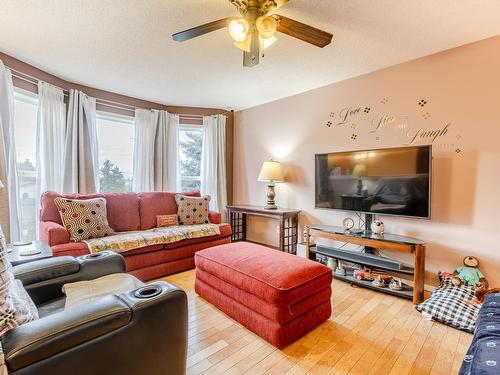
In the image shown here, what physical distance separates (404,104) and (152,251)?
3117 millimetres

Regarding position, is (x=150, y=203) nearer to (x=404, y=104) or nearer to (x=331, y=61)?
(x=331, y=61)

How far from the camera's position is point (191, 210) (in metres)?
3.60

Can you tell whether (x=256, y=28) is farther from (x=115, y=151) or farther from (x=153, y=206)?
(x=115, y=151)

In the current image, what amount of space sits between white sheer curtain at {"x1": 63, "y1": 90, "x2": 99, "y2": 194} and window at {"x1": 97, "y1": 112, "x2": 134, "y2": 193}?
259 mm

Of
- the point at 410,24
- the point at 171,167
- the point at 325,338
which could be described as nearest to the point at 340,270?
the point at 325,338

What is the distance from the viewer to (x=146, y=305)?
1045 millimetres

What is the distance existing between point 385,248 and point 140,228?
2.83 m

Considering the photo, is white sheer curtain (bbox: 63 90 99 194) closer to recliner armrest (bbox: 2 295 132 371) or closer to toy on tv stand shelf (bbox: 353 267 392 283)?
recliner armrest (bbox: 2 295 132 371)

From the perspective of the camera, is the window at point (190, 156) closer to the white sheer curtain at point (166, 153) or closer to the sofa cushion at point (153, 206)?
the white sheer curtain at point (166, 153)

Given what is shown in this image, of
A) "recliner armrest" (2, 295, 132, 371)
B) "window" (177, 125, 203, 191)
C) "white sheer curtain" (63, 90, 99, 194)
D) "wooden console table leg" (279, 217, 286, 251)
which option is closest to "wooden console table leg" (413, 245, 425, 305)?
"wooden console table leg" (279, 217, 286, 251)

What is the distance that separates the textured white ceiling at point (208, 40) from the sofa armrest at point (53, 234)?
1.70 meters

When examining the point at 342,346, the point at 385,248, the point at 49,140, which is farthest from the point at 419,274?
the point at 49,140

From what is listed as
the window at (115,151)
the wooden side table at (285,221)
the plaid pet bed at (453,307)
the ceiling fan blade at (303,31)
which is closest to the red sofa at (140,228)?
the wooden side table at (285,221)

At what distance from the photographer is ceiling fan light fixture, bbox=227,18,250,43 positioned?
159 centimetres
